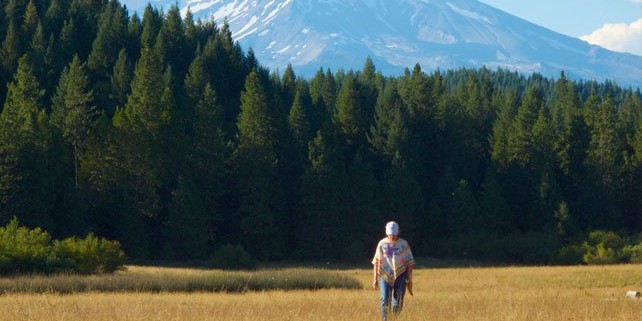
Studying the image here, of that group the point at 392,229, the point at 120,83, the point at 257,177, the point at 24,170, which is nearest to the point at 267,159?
the point at 257,177

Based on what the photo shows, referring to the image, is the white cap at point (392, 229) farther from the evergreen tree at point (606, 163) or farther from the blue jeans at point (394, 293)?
the evergreen tree at point (606, 163)

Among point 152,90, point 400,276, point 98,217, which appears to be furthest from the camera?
point 152,90

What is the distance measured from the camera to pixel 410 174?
84438mm

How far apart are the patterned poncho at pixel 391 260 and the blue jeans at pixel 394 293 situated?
0.46 feet

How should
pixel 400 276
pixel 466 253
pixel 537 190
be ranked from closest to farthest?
pixel 400 276
pixel 466 253
pixel 537 190

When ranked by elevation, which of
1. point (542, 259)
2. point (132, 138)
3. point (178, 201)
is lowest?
point (542, 259)

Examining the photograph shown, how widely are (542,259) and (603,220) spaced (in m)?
13.6

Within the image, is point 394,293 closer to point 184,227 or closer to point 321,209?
point 184,227

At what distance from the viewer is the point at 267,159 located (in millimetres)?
77062

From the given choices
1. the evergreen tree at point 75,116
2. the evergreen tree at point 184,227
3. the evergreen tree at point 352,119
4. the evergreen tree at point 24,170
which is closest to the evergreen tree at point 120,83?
the evergreen tree at point 75,116

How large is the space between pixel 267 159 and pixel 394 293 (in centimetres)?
5969

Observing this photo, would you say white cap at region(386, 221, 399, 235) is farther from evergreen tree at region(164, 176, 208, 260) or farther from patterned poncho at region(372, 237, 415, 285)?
evergreen tree at region(164, 176, 208, 260)

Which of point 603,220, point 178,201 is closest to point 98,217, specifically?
point 178,201

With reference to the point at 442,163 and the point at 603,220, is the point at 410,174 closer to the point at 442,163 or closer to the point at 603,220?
the point at 442,163
